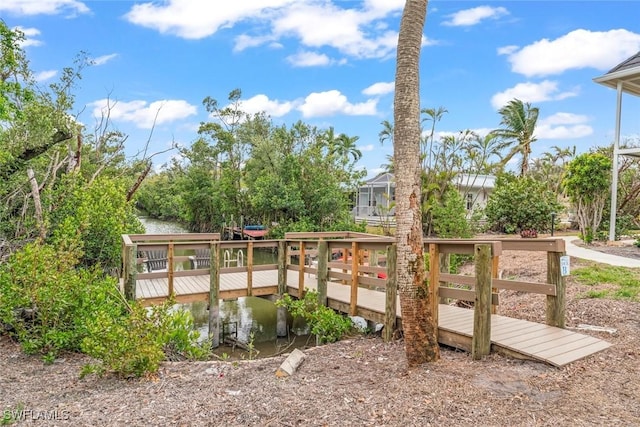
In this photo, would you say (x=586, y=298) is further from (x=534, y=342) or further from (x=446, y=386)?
(x=446, y=386)

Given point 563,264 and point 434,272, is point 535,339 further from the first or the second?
point 434,272

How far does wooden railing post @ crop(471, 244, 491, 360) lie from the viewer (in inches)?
164

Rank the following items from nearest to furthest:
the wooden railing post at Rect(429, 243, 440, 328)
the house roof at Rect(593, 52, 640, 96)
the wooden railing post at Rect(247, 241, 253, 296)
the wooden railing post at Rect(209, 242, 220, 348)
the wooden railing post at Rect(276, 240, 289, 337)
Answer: the wooden railing post at Rect(429, 243, 440, 328) < the wooden railing post at Rect(209, 242, 220, 348) < the wooden railing post at Rect(247, 241, 253, 296) < the wooden railing post at Rect(276, 240, 289, 337) < the house roof at Rect(593, 52, 640, 96)

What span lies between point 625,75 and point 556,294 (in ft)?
38.0

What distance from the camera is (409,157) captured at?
3848 mm

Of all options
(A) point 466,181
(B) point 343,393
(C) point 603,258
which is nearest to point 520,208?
(A) point 466,181

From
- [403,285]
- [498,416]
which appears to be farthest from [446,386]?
[403,285]

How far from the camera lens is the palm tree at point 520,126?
89.8 feet

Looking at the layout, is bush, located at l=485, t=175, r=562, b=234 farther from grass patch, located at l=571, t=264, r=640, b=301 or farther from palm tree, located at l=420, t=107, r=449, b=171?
grass patch, located at l=571, t=264, r=640, b=301

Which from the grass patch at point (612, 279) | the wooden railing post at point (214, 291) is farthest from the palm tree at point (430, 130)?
the wooden railing post at point (214, 291)

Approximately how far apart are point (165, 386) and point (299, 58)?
17499 millimetres

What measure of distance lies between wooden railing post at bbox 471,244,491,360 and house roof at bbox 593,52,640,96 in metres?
12.2

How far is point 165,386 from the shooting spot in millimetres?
3730

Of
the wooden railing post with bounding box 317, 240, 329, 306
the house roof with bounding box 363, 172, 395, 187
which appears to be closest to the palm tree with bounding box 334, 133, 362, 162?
the house roof with bounding box 363, 172, 395, 187
